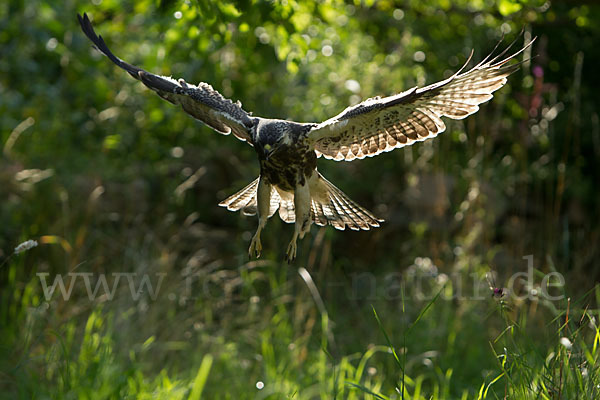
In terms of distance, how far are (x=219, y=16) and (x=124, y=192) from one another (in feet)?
10.9

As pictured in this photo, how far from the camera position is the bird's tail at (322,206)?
11.6 feet


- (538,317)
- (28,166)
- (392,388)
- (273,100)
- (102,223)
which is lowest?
(392,388)

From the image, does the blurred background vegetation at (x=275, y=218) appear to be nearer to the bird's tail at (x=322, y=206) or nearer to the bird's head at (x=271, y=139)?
the bird's tail at (x=322, y=206)

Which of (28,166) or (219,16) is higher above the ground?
(219,16)

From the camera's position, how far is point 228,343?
16.3 ft

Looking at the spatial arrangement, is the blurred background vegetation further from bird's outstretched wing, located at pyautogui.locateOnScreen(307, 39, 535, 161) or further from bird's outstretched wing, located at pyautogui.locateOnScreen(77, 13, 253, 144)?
bird's outstretched wing, located at pyautogui.locateOnScreen(307, 39, 535, 161)

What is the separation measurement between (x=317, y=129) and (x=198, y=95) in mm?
688

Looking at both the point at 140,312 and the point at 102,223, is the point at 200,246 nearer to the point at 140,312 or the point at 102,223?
the point at 102,223

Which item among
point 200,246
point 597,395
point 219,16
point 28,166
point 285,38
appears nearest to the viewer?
point 597,395

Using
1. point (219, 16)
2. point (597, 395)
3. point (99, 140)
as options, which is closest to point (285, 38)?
point (219, 16)

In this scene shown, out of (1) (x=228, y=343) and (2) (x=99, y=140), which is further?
(2) (x=99, y=140)

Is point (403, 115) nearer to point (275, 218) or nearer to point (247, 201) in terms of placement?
point (247, 201)

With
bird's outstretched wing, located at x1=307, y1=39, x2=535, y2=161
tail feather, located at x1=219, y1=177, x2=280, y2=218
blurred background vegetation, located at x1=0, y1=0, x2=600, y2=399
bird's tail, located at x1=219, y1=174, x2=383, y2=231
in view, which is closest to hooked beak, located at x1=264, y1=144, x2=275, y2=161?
bird's outstretched wing, located at x1=307, y1=39, x2=535, y2=161

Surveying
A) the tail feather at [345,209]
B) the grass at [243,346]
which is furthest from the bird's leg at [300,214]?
the grass at [243,346]
